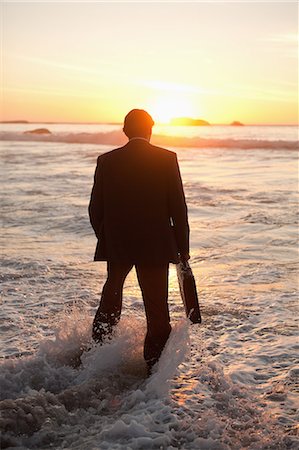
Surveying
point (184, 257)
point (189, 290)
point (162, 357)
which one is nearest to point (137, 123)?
point (184, 257)

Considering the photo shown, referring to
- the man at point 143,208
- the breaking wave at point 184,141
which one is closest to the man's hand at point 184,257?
the man at point 143,208

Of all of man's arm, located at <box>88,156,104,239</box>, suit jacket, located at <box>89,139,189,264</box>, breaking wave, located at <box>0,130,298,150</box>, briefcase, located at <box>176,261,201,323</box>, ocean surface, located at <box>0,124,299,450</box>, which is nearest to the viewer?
ocean surface, located at <box>0,124,299,450</box>

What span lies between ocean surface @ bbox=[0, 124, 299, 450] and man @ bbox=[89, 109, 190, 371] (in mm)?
561

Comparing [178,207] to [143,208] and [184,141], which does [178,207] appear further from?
[184,141]

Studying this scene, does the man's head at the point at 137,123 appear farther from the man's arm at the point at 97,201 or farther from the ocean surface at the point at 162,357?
the ocean surface at the point at 162,357

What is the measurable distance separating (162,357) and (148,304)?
44cm

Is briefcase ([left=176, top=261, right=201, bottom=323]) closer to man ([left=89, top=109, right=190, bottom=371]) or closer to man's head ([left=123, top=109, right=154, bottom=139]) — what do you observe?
man ([left=89, top=109, right=190, bottom=371])

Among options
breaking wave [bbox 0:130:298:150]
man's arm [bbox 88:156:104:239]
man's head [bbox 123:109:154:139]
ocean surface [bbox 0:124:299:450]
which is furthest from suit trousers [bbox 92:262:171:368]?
breaking wave [bbox 0:130:298:150]

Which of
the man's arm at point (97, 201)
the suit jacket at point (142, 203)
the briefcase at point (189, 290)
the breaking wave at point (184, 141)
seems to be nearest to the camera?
the suit jacket at point (142, 203)

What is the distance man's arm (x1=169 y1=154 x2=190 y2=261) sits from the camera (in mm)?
3939

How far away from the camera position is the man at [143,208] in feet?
12.9

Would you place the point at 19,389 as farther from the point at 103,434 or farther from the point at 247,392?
the point at 247,392

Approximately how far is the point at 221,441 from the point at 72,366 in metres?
1.40

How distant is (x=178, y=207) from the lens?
13.0 ft
